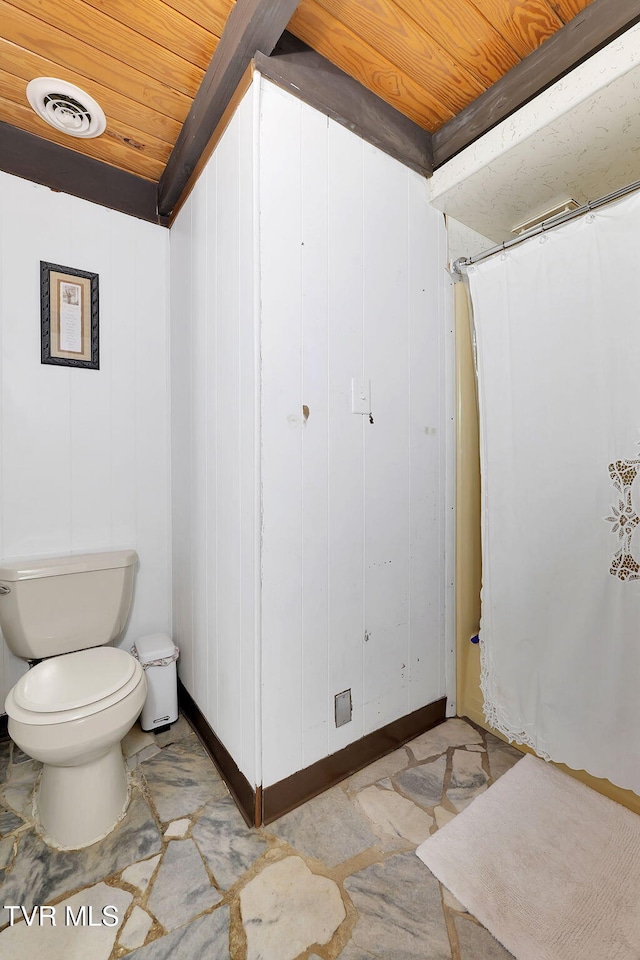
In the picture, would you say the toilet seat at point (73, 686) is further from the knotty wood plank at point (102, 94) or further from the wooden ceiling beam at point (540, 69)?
the wooden ceiling beam at point (540, 69)

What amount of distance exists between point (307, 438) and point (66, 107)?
1.53 meters

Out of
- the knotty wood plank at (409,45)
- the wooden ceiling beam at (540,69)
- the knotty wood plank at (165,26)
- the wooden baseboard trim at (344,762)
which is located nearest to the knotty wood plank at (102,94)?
the knotty wood plank at (165,26)

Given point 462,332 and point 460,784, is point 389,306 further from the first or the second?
point 460,784

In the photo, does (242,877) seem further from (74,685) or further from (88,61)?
(88,61)

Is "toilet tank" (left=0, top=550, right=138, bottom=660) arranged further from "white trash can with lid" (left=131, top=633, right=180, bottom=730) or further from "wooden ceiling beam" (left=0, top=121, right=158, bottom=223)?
"wooden ceiling beam" (left=0, top=121, right=158, bottom=223)

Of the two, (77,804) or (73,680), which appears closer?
(77,804)

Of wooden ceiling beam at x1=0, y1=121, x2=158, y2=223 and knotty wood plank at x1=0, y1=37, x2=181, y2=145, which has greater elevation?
knotty wood plank at x1=0, y1=37, x2=181, y2=145

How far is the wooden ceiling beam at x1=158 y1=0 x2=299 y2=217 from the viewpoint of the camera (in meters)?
1.12

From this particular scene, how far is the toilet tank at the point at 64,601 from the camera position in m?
1.55

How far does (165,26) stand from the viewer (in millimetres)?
1249

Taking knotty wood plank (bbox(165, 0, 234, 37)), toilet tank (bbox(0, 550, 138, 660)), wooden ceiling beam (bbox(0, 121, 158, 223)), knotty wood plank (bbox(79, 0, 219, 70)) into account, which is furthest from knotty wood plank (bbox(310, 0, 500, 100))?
toilet tank (bbox(0, 550, 138, 660))

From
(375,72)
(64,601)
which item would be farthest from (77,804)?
(375,72)

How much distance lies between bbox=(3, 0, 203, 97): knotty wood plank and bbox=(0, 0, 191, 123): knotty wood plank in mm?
17

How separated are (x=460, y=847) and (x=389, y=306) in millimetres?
1755
